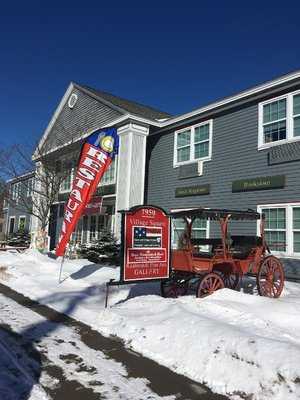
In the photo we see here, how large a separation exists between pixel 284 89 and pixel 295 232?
4.74 metres

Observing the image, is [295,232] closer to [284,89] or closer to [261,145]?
[261,145]

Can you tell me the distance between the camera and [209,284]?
8805 millimetres

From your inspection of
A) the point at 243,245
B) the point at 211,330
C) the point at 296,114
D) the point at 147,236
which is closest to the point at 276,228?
the point at 296,114

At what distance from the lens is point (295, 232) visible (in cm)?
1341

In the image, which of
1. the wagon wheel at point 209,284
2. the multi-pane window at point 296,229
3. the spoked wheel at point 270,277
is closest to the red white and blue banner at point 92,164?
the wagon wheel at point 209,284

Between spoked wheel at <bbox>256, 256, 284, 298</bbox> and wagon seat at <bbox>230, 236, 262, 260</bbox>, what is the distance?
0.44 metres

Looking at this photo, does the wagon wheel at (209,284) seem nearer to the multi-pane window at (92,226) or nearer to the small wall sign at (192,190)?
the small wall sign at (192,190)

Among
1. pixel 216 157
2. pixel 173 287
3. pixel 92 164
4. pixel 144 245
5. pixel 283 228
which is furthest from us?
pixel 216 157

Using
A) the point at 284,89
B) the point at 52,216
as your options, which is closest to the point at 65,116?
the point at 52,216

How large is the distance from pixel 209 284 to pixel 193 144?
1001 centimetres

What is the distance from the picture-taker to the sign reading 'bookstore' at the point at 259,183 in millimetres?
13858

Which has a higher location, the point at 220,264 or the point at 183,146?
the point at 183,146

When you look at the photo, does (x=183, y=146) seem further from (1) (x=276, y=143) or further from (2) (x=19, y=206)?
(2) (x=19, y=206)

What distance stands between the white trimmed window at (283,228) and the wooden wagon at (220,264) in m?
3.17
